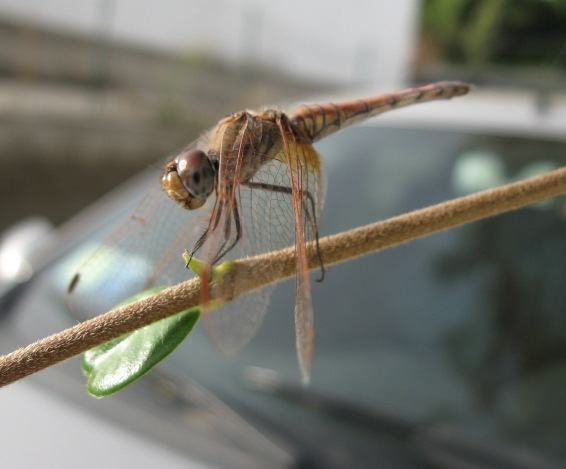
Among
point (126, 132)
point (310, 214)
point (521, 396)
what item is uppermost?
point (310, 214)

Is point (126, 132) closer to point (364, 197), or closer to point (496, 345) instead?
point (364, 197)

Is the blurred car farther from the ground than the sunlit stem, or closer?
closer

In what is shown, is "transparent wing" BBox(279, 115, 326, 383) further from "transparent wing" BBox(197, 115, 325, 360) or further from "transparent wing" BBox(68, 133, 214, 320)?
"transparent wing" BBox(68, 133, 214, 320)

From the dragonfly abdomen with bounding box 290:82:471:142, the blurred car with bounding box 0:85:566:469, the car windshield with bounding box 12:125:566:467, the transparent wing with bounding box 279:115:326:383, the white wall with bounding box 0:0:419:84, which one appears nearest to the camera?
the transparent wing with bounding box 279:115:326:383

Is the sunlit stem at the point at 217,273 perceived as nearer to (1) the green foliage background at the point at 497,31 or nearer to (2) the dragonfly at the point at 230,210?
(2) the dragonfly at the point at 230,210

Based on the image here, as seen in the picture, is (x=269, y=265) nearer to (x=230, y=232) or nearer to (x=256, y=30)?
(x=230, y=232)

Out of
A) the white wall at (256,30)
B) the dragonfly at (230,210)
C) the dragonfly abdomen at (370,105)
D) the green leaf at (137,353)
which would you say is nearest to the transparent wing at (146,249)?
the dragonfly at (230,210)

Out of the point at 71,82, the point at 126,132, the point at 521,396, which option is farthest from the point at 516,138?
the point at 71,82

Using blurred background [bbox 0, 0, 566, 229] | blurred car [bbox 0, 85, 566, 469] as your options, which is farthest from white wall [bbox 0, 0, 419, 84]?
blurred car [bbox 0, 85, 566, 469]

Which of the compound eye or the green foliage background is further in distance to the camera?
the green foliage background
